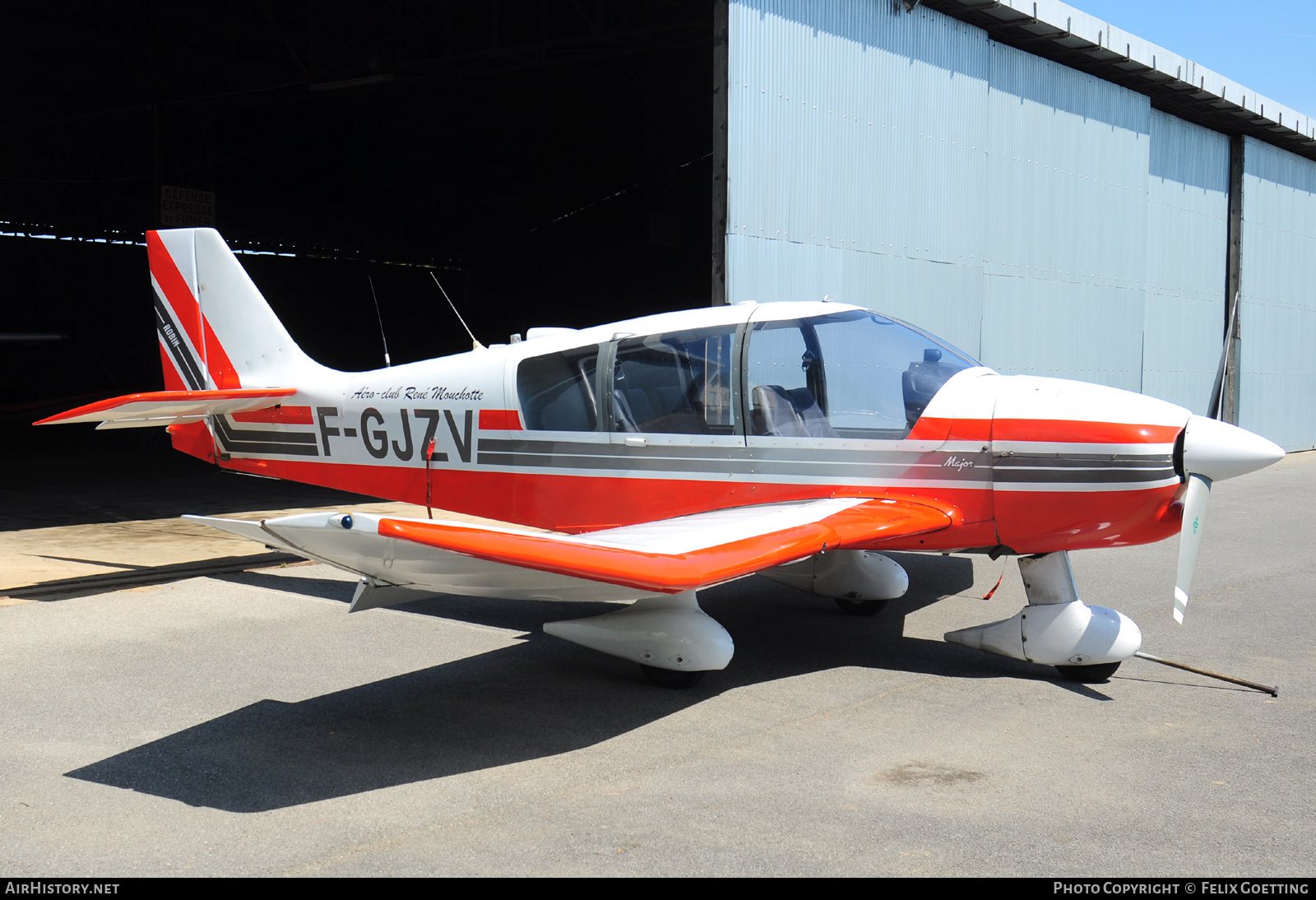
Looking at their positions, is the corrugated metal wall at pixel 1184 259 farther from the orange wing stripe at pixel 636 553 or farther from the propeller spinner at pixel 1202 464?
the orange wing stripe at pixel 636 553

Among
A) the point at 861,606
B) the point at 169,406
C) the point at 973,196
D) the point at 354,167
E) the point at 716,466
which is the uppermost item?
the point at 354,167

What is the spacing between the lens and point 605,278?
25219mm

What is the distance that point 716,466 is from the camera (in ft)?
19.5

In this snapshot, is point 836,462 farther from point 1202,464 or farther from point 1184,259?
point 1184,259

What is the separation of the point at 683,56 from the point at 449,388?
49.5 feet

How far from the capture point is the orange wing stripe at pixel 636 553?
3.94 m

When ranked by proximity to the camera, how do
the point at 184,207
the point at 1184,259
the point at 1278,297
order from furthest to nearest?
the point at 1278,297, the point at 1184,259, the point at 184,207

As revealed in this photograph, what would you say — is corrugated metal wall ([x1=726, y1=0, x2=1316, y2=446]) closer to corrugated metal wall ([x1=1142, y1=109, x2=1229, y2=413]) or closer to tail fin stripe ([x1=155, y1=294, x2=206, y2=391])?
corrugated metal wall ([x1=1142, y1=109, x2=1229, y2=413])

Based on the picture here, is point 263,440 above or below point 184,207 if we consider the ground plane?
below

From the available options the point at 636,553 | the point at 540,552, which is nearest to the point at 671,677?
the point at 636,553

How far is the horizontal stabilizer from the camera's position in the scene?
655 cm

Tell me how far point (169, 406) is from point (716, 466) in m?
3.75

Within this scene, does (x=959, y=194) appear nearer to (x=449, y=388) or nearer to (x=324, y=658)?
(x=449, y=388)

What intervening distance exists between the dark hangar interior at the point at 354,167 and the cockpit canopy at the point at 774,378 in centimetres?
1077
